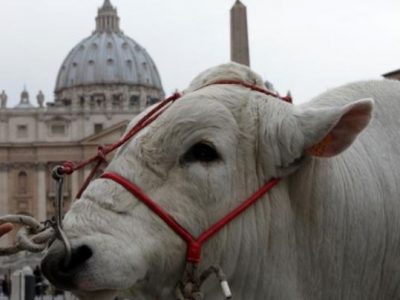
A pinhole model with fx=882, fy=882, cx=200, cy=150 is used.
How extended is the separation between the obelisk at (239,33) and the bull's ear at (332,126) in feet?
25.6

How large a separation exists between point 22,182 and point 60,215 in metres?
59.5

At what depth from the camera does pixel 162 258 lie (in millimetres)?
1517

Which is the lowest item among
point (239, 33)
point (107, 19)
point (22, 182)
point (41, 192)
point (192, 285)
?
point (192, 285)

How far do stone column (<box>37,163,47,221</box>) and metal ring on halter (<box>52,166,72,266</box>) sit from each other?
191ft

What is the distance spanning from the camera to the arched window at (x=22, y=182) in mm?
59594

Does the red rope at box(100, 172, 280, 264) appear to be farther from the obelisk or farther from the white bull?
the obelisk

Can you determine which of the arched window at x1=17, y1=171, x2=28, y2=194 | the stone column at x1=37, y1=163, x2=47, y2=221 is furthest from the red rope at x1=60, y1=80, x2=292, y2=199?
the arched window at x1=17, y1=171, x2=28, y2=194

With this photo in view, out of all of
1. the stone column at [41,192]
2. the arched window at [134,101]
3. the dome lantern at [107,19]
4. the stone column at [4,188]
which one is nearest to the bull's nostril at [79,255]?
the stone column at [41,192]

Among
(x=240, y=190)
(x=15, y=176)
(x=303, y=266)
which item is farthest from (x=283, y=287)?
(x=15, y=176)

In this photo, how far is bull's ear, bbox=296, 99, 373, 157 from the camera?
5.13 ft

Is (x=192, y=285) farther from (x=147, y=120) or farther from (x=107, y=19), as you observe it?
(x=107, y=19)

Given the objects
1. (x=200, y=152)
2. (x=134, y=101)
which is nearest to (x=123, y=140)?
(x=200, y=152)

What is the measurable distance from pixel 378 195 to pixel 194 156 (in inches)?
15.3

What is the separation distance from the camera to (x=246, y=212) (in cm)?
159
